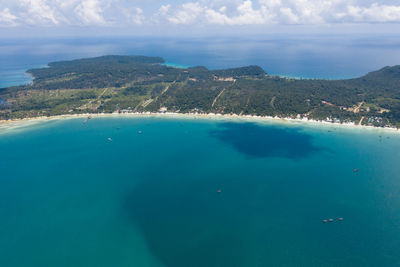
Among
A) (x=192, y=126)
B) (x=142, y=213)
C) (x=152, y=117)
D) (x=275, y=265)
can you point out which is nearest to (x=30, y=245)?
(x=142, y=213)

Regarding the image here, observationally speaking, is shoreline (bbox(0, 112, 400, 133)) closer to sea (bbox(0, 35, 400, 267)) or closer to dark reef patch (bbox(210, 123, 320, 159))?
sea (bbox(0, 35, 400, 267))

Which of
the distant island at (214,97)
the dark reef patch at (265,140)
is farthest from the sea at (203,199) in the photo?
the distant island at (214,97)

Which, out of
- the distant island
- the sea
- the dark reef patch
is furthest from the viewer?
the distant island

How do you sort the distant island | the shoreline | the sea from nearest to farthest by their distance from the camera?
the sea
the shoreline
the distant island

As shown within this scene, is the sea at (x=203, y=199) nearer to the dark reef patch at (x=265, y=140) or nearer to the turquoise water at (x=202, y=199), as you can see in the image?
the turquoise water at (x=202, y=199)

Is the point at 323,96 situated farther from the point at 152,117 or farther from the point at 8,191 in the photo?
the point at 8,191

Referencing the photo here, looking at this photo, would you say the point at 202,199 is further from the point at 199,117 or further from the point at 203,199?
the point at 199,117

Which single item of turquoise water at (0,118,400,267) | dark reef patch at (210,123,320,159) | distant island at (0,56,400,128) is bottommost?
turquoise water at (0,118,400,267)

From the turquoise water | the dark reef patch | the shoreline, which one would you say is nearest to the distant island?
the shoreline

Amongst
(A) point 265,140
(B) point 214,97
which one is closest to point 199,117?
(B) point 214,97
